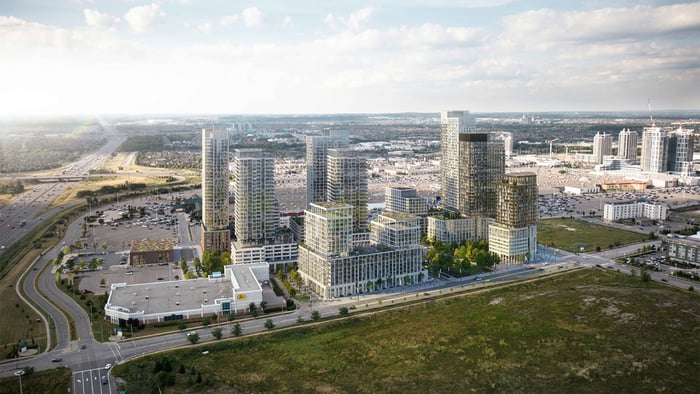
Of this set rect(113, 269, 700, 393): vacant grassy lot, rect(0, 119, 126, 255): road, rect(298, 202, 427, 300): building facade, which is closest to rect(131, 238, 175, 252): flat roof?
rect(0, 119, 126, 255): road

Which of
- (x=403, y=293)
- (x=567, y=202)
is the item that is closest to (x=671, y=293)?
(x=403, y=293)

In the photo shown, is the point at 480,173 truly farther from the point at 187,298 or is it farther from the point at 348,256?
the point at 187,298

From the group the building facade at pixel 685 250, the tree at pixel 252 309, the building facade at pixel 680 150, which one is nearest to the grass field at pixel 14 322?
the tree at pixel 252 309

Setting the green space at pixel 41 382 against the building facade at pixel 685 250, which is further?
the building facade at pixel 685 250

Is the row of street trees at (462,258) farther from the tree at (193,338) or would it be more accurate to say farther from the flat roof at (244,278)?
the tree at (193,338)

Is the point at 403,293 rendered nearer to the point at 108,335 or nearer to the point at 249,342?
the point at 249,342

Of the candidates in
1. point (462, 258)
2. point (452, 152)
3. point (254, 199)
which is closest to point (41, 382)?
point (254, 199)
